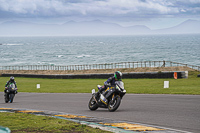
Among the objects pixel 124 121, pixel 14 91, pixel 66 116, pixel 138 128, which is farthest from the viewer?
pixel 14 91

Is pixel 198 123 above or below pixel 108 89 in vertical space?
below

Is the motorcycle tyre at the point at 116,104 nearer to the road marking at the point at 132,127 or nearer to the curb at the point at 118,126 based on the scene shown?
the curb at the point at 118,126

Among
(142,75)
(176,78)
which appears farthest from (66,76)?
(176,78)

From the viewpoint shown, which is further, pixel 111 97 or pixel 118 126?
pixel 111 97

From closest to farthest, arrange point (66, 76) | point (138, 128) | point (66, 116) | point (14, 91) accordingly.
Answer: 1. point (138, 128)
2. point (66, 116)
3. point (14, 91)
4. point (66, 76)

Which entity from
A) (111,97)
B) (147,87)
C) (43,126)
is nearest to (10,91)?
(111,97)

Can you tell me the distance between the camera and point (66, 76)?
45.5m

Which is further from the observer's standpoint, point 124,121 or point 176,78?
point 176,78

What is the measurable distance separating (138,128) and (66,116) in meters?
3.62

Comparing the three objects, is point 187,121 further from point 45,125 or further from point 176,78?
point 176,78

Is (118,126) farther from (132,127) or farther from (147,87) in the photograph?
(147,87)

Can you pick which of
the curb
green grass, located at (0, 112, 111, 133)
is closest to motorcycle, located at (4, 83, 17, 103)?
green grass, located at (0, 112, 111, 133)

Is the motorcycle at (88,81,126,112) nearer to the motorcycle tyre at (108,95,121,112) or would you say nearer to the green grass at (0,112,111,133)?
the motorcycle tyre at (108,95,121,112)

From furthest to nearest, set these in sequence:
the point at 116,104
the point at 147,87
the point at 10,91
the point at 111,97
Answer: the point at 147,87 → the point at 10,91 → the point at 111,97 → the point at 116,104
